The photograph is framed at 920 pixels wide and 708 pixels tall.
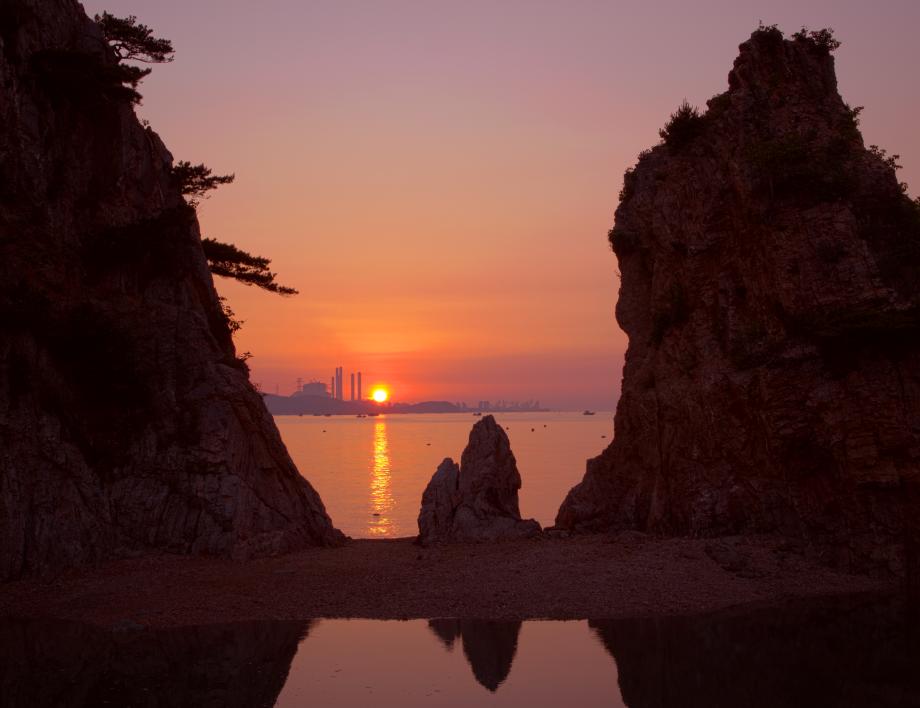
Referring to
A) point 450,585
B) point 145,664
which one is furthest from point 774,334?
point 145,664

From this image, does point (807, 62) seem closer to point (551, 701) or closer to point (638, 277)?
point (638, 277)

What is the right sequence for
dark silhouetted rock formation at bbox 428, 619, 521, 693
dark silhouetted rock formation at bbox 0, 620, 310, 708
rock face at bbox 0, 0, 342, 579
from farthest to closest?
rock face at bbox 0, 0, 342, 579
dark silhouetted rock formation at bbox 428, 619, 521, 693
dark silhouetted rock formation at bbox 0, 620, 310, 708

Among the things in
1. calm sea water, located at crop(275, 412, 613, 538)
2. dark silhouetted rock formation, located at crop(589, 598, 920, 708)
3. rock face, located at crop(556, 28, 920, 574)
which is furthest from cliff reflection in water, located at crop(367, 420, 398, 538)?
dark silhouetted rock formation, located at crop(589, 598, 920, 708)

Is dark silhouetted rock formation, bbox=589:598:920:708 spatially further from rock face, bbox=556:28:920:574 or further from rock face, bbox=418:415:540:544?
rock face, bbox=418:415:540:544

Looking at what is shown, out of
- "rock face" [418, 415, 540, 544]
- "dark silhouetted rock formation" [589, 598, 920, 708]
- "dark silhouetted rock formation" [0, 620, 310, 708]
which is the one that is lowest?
"dark silhouetted rock formation" [0, 620, 310, 708]

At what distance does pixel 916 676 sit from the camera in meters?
17.5

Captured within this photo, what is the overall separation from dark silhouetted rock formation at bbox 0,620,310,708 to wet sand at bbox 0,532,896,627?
3.43 feet

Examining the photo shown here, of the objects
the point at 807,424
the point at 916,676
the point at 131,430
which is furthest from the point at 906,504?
the point at 131,430

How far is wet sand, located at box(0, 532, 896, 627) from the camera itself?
23000mm

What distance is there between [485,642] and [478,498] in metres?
15.2

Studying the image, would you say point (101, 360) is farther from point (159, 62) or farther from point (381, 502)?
point (381, 502)

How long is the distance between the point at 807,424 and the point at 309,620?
16245 mm

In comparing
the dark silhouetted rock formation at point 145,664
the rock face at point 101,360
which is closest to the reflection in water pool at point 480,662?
the dark silhouetted rock formation at point 145,664

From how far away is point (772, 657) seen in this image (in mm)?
18922
